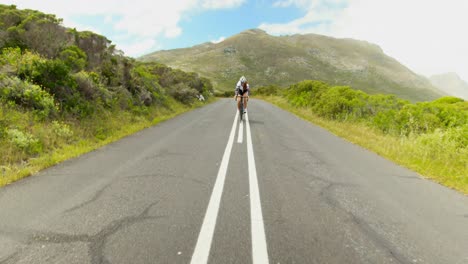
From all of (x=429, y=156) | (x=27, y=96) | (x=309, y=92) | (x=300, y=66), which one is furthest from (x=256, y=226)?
(x=300, y=66)

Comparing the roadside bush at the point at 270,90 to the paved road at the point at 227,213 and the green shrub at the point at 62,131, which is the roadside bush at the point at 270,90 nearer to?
the green shrub at the point at 62,131

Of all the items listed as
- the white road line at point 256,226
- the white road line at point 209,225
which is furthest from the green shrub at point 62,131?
the white road line at point 256,226

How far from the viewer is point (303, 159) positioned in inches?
276

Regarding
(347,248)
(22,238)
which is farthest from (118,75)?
(347,248)

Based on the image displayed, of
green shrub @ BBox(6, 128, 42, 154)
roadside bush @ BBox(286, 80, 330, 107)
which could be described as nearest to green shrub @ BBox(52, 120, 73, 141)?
green shrub @ BBox(6, 128, 42, 154)

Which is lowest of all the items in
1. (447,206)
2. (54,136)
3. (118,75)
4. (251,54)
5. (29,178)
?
(447,206)

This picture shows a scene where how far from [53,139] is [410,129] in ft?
40.5

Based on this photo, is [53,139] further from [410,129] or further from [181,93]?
[181,93]

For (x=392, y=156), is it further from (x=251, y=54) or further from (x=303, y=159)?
(x=251, y=54)

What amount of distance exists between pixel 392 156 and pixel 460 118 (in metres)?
4.19

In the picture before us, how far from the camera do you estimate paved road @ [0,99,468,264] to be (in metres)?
2.95

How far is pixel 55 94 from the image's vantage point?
8.83 metres

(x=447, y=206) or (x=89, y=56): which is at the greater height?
(x=89, y=56)

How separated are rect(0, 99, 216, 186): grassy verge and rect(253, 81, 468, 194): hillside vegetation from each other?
8250mm
